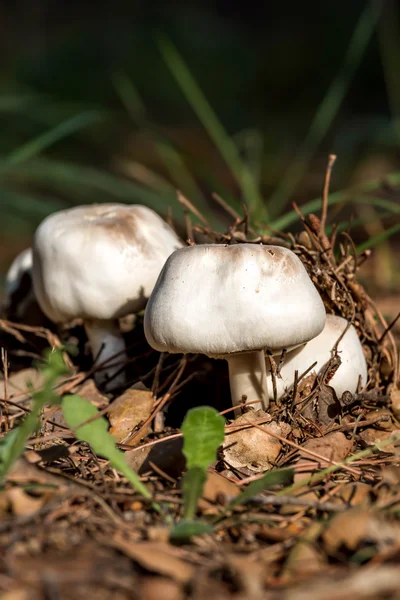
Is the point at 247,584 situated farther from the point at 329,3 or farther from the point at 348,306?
the point at 329,3

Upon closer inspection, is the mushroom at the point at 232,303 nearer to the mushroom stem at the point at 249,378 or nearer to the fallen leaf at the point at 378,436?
the mushroom stem at the point at 249,378

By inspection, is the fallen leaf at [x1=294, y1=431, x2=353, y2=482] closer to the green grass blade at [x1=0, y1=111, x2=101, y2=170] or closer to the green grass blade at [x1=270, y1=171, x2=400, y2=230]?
the green grass blade at [x1=270, y1=171, x2=400, y2=230]

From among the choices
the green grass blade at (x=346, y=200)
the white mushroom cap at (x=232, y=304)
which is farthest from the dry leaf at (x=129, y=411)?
the green grass blade at (x=346, y=200)

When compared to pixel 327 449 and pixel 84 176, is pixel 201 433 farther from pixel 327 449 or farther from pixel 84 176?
pixel 84 176

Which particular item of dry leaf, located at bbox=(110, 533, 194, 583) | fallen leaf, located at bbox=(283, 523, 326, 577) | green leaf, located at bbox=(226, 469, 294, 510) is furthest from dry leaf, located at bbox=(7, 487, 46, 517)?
fallen leaf, located at bbox=(283, 523, 326, 577)

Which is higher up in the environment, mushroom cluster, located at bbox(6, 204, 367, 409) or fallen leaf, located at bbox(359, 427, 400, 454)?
mushroom cluster, located at bbox(6, 204, 367, 409)

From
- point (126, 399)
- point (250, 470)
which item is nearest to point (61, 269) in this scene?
point (126, 399)

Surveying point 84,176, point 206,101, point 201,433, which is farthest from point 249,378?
point 206,101
